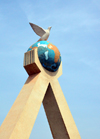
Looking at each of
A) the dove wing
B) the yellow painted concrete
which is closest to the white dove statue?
the dove wing

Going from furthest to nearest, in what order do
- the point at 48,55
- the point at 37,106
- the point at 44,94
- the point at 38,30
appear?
the point at 38,30 < the point at 48,55 < the point at 44,94 < the point at 37,106

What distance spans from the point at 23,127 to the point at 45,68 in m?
4.44

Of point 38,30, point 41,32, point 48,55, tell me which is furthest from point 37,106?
point 38,30

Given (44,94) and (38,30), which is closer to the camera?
(44,94)

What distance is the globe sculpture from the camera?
13242 mm

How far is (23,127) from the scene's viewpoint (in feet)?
34.9

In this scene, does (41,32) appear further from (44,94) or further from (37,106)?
(37,106)

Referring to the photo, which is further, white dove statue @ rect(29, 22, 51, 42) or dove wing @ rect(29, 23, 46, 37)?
dove wing @ rect(29, 23, 46, 37)

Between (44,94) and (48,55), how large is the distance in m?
2.66

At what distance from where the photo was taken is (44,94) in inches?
503

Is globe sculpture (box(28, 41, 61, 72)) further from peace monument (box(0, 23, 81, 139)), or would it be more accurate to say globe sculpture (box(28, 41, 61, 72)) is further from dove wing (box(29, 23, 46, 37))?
dove wing (box(29, 23, 46, 37))

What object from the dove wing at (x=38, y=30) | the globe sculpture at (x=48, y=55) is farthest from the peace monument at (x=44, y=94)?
the dove wing at (x=38, y=30)

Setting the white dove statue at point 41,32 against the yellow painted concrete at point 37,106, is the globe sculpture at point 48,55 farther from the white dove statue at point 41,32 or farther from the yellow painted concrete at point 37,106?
the white dove statue at point 41,32

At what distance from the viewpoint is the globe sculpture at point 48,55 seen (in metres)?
13.2
